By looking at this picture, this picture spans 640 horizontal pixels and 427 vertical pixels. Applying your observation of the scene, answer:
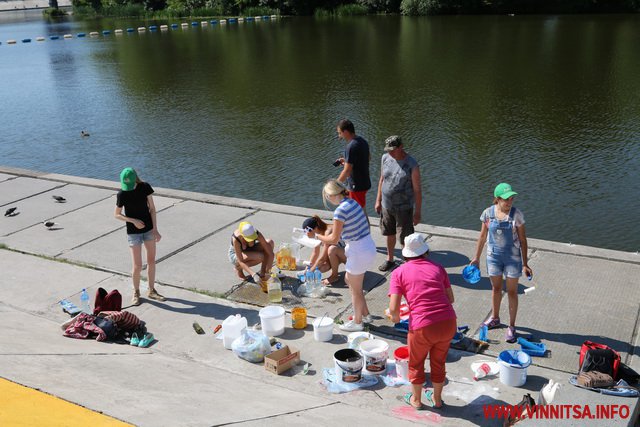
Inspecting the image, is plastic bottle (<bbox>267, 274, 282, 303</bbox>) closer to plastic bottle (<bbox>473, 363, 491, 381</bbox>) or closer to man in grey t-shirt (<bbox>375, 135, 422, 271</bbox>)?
man in grey t-shirt (<bbox>375, 135, 422, 271</bbox>)

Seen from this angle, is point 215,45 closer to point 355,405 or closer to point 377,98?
point 377,98

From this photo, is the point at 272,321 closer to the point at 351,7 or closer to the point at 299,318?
the point at 299,318

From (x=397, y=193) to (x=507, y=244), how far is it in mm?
2087

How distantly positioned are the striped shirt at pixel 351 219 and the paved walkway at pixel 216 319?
1.15 metres

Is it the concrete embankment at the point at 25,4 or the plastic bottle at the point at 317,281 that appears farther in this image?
the concrete embankment at the point at 25,4

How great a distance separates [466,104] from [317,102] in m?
5.62

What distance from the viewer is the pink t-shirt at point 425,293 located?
5441 mm

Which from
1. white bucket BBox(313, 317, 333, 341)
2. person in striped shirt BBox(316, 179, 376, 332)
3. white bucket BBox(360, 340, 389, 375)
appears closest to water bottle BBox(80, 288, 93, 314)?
white bucket BBox(313, 317, 333, 341)

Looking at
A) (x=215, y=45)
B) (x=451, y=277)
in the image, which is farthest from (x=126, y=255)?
(x=215, y=45)

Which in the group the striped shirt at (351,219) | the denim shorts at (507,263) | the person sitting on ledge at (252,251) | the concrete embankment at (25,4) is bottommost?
the person sitting on ledge at (252,251)

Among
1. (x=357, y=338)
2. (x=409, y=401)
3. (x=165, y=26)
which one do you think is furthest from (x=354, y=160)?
(x=165, y=26)

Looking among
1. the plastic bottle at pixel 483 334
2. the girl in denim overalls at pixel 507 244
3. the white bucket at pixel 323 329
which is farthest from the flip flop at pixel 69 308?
the girl in denim overalls at pixel 507 244

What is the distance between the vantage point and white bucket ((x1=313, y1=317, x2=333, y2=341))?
7.01 metres

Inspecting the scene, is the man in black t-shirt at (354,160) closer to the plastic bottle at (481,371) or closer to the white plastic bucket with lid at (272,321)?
the white plastic bucket with lid at (272,321)
